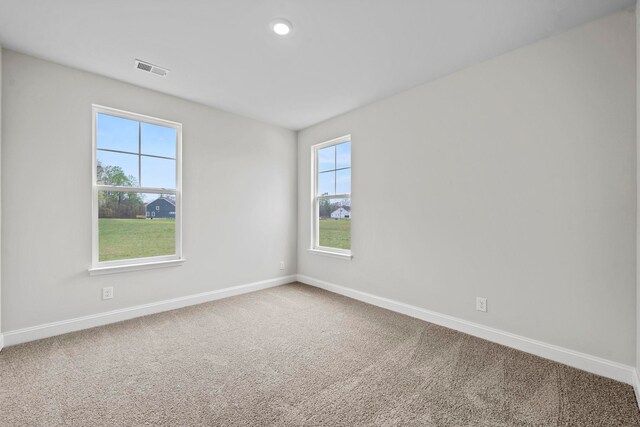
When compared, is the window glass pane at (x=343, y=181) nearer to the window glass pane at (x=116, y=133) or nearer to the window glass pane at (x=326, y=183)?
the window glass pane at (x=326, y=183)

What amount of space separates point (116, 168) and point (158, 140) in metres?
0.55

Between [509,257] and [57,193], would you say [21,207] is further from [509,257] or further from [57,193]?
[509,257]

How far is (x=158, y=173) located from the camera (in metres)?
3.31

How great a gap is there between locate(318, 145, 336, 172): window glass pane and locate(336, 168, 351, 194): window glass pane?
0.58 feet

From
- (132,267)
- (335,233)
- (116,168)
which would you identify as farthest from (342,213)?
(116,168)

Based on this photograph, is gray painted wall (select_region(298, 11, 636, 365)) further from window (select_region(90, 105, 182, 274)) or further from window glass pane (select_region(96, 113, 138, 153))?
window glass pane (select_region(96, 113, 138, 153))

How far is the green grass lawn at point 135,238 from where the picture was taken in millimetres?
2979

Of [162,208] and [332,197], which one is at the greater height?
[332,197]

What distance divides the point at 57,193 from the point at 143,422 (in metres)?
2.24

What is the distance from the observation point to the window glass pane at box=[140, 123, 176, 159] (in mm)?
3225

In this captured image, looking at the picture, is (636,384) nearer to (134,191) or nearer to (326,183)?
(326,183)

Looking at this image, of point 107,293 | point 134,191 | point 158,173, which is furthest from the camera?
point 158,173

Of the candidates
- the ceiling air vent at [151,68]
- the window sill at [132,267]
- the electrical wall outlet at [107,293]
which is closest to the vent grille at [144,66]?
the ceiling air vent at [151,68]

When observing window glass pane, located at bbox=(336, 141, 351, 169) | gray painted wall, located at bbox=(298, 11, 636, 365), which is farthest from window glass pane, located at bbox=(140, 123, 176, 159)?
gray painted wall, located at bbox=(298, 11, 636, 365)
